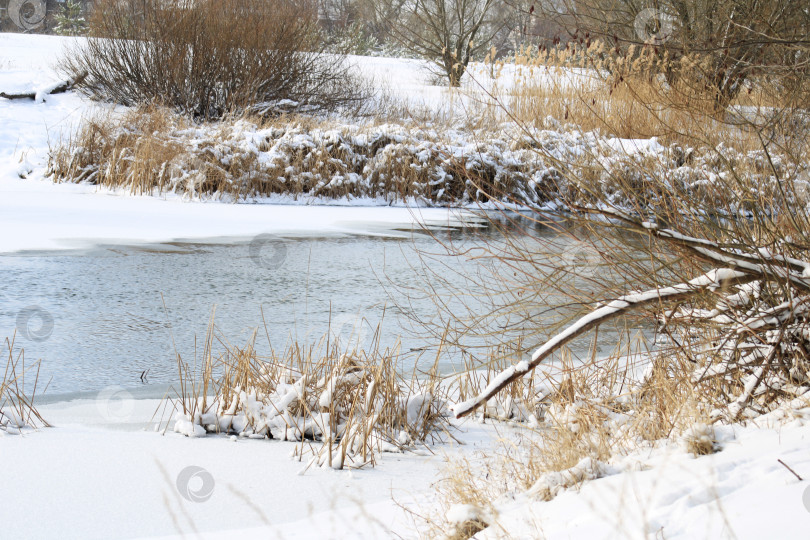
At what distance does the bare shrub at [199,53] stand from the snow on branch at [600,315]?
1167 cm

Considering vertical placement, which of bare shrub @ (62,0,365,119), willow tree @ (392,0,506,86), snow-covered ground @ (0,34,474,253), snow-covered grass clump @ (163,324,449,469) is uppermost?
willow tree @ (392,0,506,86)

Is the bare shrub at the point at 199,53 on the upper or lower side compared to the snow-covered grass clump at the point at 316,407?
upper

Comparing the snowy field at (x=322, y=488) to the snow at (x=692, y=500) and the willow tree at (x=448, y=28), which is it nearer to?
the snow at (x=692, y=500)

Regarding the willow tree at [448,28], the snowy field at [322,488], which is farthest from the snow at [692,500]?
the willow tree at [448,28]

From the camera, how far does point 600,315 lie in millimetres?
2186

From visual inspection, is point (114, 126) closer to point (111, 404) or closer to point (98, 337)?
point (98, 337)

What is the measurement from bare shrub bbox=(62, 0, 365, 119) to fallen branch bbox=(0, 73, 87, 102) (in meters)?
0.22

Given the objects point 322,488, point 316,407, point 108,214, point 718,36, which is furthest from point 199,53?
point 322,488

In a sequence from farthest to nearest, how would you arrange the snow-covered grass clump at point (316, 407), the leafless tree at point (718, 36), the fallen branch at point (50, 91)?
1. the fallen branch at point (50, 91)
2. the leafless tree at point (718, 36)
3. the snow-covered grass clump at point (316, 407)

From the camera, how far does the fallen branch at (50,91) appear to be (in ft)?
45.5

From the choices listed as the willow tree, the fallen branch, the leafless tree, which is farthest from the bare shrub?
the leafless tree

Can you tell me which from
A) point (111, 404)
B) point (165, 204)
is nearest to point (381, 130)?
point (165, 204)

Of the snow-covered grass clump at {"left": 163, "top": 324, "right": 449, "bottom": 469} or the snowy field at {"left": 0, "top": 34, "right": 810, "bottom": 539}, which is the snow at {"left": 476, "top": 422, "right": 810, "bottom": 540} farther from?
the snow-covered grass clump at {"left": 163, "top": 324, "right": 449, "bottom": 469}

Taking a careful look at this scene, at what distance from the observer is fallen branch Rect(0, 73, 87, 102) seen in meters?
13.9
